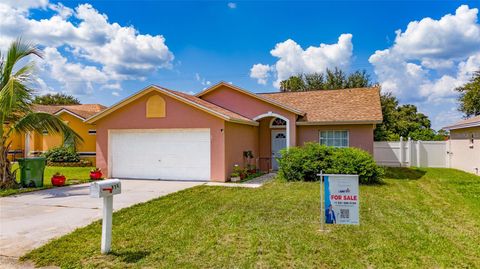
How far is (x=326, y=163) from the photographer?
12.7 m

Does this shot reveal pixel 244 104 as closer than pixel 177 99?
No

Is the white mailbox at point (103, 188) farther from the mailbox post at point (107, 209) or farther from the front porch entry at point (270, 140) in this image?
the front porch entry at point (270, 140)

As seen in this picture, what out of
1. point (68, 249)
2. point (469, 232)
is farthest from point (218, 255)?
point (469, 232)

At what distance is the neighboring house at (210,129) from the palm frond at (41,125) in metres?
2.66

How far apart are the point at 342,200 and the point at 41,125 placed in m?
11.2

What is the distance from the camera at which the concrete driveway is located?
19.1ft

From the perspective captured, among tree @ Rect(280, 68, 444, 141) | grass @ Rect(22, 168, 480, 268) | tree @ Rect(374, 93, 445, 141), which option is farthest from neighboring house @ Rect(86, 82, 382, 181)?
tree @ Rect(280, 68, 444, 141)

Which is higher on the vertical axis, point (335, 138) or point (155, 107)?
point (155, 107)

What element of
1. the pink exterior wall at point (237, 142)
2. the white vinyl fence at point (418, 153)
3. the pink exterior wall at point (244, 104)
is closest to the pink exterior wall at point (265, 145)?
the pink exterior wall at point (237, 142)

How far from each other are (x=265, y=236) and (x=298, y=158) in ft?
24.9

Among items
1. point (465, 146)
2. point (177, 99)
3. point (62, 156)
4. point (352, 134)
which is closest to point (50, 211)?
point (177, 99)

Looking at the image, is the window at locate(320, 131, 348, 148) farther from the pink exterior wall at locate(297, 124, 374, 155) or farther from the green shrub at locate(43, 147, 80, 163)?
the green shrub at locate(43, 147, 80, 163)

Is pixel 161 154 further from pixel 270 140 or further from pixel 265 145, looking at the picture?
pixel 270 140

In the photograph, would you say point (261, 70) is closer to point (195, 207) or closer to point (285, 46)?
point (285, 46)
